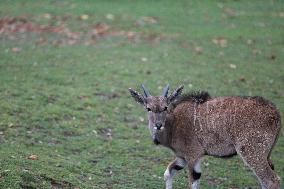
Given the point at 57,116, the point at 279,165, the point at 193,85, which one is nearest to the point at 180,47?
the point at 193,85

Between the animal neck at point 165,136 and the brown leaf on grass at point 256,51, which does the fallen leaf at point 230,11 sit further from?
the animal neck at point 165,136

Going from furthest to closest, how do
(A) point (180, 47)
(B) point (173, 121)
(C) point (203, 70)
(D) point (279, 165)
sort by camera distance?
1. (A) point (180, 47)
2. (C) point (203, 70)
3. (D) point (279, 165)
4. (B) point (173, 121)

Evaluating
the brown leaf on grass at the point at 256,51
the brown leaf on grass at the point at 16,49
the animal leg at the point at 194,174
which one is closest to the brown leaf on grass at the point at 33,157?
the animal leg at the point at 194,174

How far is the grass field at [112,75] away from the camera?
11.2 meters

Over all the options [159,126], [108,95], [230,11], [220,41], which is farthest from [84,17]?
[159,126]

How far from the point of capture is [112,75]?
1717 centimetres

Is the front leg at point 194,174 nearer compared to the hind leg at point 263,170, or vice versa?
the hind leg at point 263,170

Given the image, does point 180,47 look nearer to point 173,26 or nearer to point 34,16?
point 173,26

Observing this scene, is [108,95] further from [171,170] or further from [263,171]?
[263,171]

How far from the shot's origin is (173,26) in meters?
22.2

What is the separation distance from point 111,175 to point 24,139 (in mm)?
2220

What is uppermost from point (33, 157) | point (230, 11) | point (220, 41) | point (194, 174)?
point (194, 174)

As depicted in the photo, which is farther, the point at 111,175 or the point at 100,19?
the point at 100,19

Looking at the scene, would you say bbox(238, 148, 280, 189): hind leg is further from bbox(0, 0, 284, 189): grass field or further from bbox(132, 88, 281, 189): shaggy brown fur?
bbox(0, 0, 284, 189): grass field
